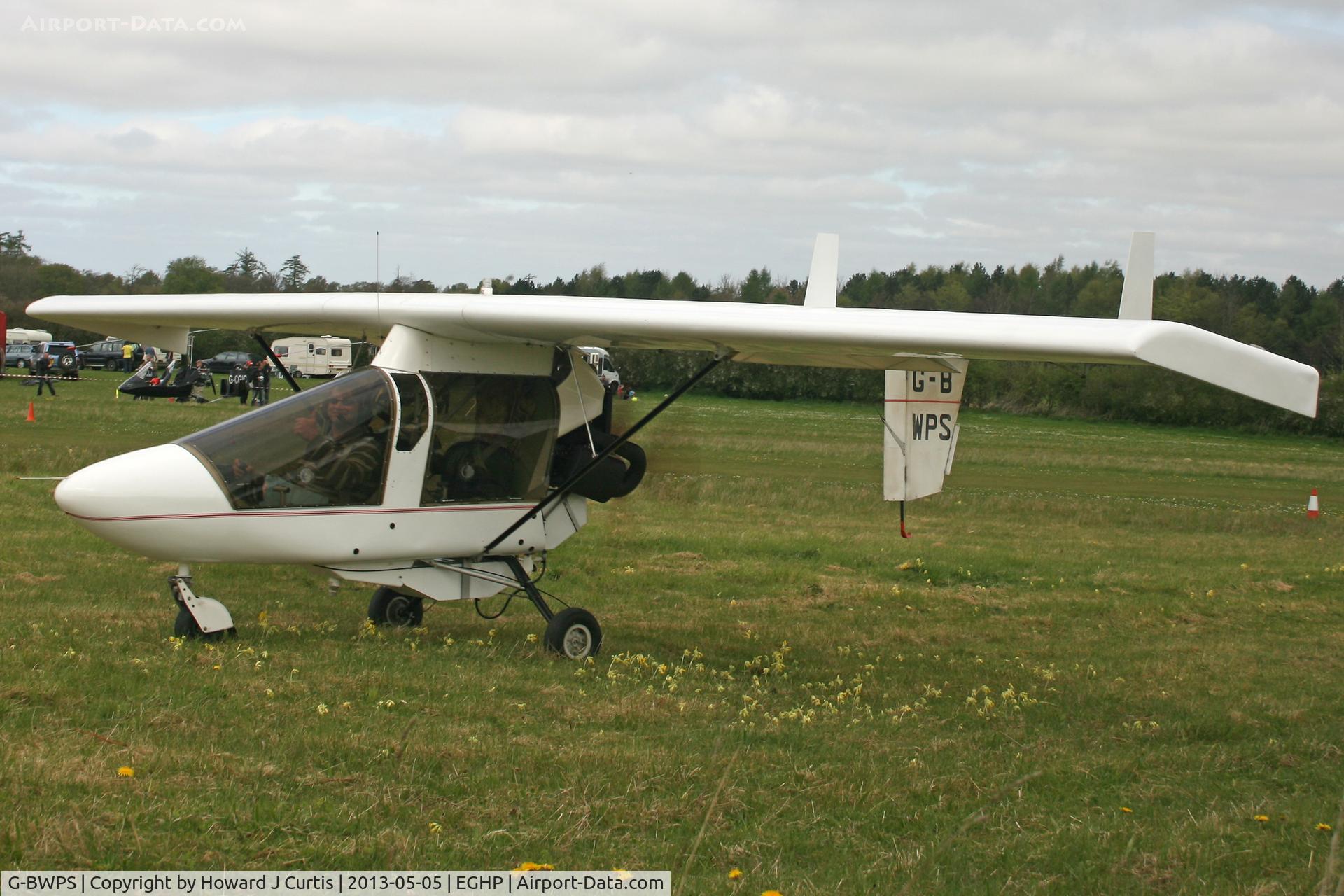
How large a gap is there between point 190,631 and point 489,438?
2.59 meters

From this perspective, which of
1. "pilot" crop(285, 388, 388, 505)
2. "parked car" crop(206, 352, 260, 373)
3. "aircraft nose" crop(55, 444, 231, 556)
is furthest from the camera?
"parked car" crop(206, 352, 260, 373)

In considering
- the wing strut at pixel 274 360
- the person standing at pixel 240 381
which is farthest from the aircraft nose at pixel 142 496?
the person standing at pixel 240 381

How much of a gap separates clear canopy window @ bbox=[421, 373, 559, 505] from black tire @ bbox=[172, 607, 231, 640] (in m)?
1.72

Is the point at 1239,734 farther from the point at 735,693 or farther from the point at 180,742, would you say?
A: the point at 180,742

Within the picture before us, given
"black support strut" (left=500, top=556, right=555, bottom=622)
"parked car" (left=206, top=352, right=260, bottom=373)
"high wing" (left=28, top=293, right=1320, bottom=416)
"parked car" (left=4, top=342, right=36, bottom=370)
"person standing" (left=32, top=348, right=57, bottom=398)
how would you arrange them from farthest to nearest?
1. "parked car" (left=4, top=342, right=36, bottom=370)
2. "parked car" (left=206, top=352, right=260, bottom=373)
3. "person standing" (left=32, top=348, right=57, bottom=398)
4. "black support strut" (left=500, top=556, right=555, bottom=622)
5. "high wing" (left=28, top=293, right=1320, bottom=416)

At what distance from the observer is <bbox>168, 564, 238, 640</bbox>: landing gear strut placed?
8250 mm

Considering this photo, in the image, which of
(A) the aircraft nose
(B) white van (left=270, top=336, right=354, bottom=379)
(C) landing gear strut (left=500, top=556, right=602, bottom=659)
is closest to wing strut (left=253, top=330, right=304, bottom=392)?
(A) the aircraft nose

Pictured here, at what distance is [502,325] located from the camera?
9023mm

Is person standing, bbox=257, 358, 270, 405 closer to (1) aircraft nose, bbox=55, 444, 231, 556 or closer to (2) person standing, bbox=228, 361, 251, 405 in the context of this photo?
(2) person standing, bbox=228, 361, 251, 405

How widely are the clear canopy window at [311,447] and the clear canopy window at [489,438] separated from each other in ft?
1.56

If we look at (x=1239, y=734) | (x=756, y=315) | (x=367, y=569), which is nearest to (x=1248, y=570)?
(x=1239, y=734)

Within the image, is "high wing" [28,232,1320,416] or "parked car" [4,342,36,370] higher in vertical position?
"high wing" [28,232,1320,416]

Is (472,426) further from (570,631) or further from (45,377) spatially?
(45,377)

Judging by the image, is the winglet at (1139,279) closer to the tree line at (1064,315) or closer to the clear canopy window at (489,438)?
the clear canopy window at (489,438)
